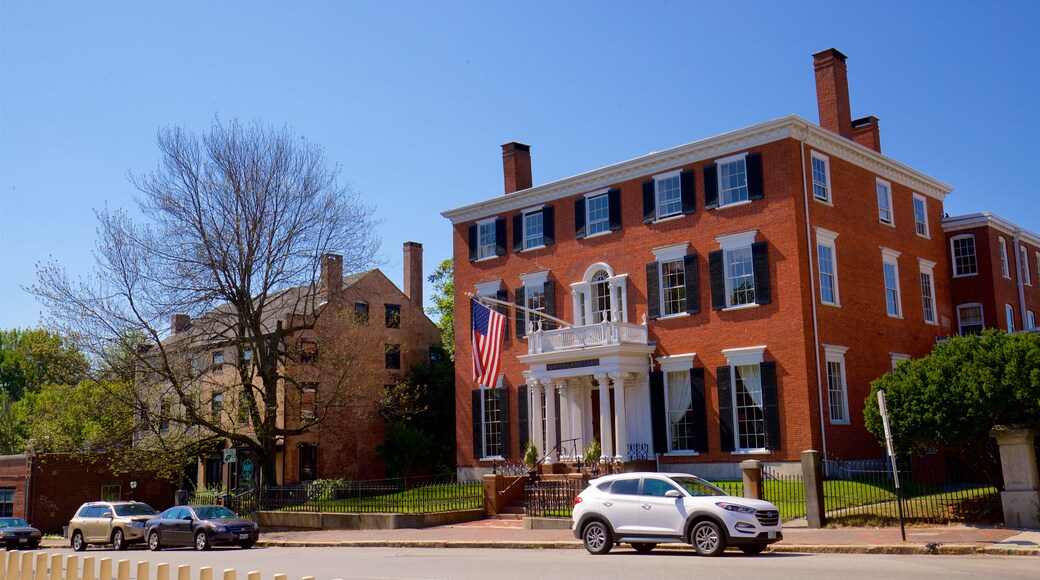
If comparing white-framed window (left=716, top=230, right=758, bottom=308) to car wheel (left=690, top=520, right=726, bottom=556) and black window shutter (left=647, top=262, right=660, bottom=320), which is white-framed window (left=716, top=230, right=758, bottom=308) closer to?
black window shutter (left=647, top=262, right=660, bottom=320)

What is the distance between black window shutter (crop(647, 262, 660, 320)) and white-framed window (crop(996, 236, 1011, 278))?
49.8 ft

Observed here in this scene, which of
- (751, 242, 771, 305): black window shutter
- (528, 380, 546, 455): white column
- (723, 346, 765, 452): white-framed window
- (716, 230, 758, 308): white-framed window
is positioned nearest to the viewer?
(723, 346, 765, 452): white-framed window

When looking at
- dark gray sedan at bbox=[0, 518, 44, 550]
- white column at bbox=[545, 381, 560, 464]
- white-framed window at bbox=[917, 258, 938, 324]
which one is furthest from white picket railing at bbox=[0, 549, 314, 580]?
white-framed window at bbox=[917, 258, 938, 324]

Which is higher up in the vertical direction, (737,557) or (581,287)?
(581,287)

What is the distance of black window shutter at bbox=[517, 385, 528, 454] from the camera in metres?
35.8

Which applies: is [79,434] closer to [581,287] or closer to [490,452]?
[490,452]

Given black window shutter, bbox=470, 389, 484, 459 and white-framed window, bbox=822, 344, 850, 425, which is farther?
black window shutter, bbox=470, 389, 484, 459

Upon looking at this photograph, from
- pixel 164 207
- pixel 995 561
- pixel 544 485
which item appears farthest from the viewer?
pixel 164 207

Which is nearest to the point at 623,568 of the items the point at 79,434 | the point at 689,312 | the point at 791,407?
the point at 791,407

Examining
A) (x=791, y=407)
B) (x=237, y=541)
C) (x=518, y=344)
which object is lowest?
(x=237, y=541)

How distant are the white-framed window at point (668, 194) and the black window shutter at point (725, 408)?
6021 millimetres

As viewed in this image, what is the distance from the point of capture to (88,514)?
1169 inches

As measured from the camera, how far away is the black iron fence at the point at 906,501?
2025cm

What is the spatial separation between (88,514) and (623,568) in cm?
2156
